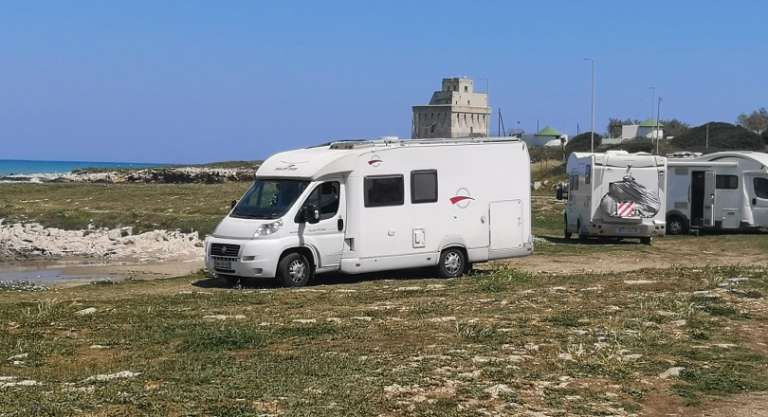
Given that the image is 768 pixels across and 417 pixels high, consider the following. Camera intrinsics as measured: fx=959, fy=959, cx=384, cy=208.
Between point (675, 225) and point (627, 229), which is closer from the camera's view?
point (627, 229)

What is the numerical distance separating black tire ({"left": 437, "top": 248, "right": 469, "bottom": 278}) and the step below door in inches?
28.2

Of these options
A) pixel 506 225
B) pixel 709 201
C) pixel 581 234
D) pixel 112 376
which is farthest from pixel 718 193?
pixel 112 376

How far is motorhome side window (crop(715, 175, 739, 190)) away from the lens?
108 ft

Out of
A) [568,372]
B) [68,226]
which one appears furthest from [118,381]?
[68,226]

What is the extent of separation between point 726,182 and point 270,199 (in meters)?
20.6

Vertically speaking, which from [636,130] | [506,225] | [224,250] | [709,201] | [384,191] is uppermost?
[636,130]

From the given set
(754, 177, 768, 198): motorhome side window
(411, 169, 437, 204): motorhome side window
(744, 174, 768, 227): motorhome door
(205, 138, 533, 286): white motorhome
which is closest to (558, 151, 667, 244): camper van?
(744, 174, 768, 227): motorhome door

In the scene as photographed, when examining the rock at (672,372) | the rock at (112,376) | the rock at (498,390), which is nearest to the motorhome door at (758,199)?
the rock at (672,372)

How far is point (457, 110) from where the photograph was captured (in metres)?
128

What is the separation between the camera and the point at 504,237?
65.3 ft

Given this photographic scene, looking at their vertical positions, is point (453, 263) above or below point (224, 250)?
below

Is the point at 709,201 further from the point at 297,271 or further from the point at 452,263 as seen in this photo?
the point at 297,271

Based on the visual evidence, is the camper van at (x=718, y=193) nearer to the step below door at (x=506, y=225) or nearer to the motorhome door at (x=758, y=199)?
the motorhome door at (x=758, y=199)

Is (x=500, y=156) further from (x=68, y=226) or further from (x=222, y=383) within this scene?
(x=68, y=226)
